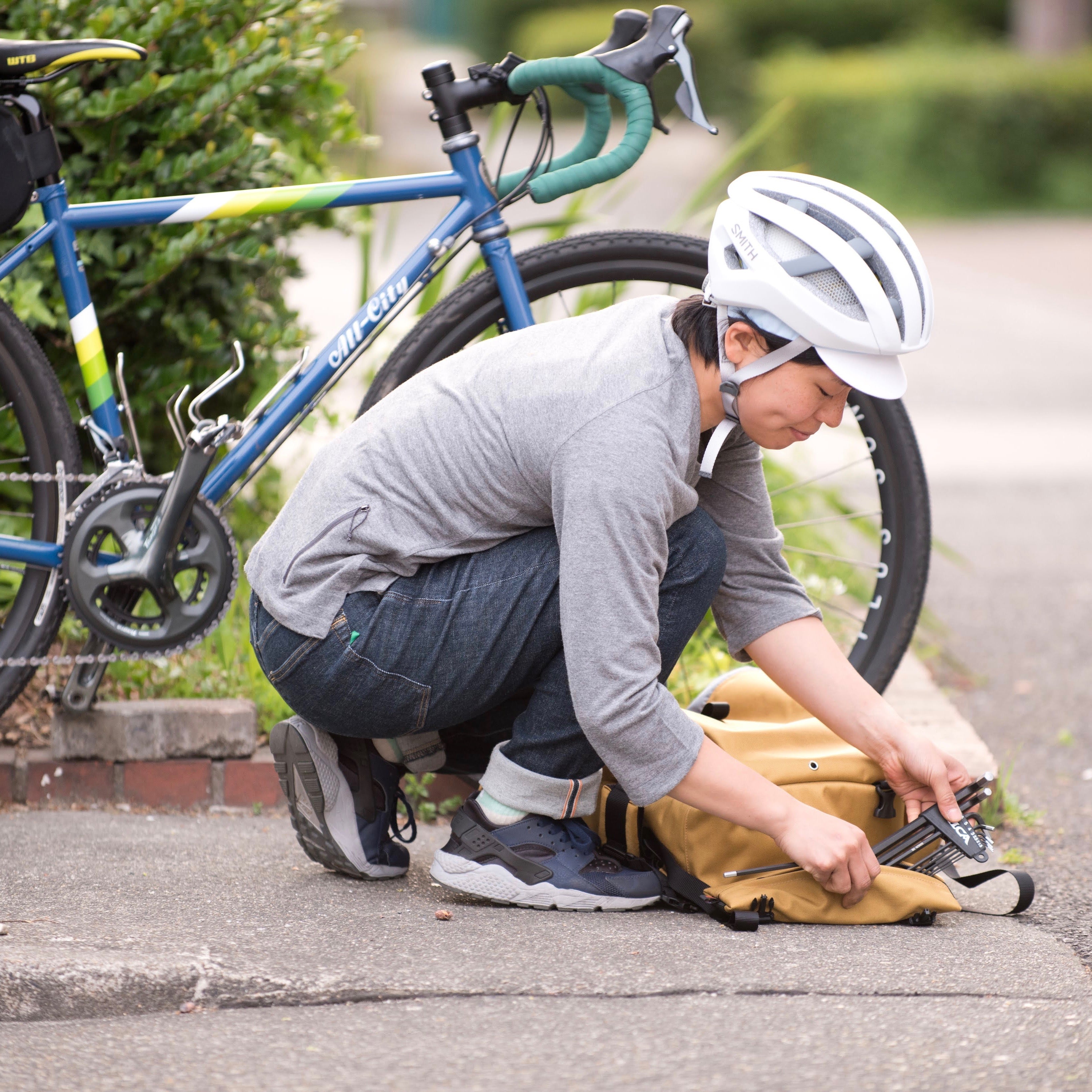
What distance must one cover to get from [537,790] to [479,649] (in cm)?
24

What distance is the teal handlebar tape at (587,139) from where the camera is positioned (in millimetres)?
2787

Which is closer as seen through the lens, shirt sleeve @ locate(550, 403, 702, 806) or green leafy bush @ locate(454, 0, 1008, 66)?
shirt sleeve @ locate(550, 403, 702, 806)

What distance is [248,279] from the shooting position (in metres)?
3.29

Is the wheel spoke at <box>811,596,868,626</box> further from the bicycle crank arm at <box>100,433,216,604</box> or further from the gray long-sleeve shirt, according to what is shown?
the bicycle crank arm at <box>100,433,216,604</box>

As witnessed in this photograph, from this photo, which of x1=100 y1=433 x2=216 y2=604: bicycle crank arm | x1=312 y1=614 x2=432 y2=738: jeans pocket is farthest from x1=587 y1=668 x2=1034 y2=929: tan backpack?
x1=100 y1=433 x2=216 y2=604: bicycle crank arm

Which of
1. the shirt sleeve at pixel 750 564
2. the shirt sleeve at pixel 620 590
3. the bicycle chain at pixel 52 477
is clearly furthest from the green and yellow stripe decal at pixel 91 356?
the shirt sleeve at pixel 750 564

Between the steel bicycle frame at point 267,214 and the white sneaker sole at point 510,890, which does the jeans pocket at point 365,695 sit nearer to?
the white sneaker sole at point 510,890

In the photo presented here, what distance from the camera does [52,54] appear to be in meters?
2.50

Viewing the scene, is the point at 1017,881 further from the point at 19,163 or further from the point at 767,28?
the point at 767,28

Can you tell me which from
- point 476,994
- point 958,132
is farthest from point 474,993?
point 958,132

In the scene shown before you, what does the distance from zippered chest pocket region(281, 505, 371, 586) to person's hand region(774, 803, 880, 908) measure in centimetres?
77

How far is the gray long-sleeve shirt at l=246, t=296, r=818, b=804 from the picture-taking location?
2049mm

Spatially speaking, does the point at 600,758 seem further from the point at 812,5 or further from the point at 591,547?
the point at 812,5

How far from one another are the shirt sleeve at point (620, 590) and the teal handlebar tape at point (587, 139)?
90 cm
